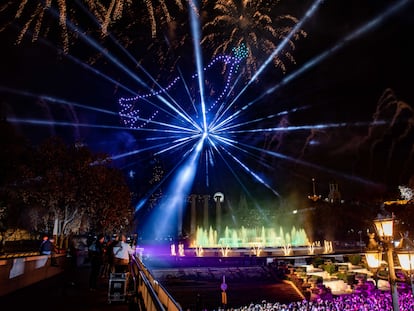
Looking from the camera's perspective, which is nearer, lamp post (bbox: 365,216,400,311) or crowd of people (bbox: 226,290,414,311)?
lamp post (bbox: 365,216,400,311)

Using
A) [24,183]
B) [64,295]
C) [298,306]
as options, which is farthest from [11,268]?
[24,183]

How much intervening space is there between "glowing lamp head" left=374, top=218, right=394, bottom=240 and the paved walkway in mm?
6918

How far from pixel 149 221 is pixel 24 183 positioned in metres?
58.4

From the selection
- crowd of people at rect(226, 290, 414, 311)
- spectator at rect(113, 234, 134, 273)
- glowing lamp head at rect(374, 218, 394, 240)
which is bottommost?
crowd of people at rect(226, 290, 414, 311)

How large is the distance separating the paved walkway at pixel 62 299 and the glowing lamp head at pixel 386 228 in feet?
22.7

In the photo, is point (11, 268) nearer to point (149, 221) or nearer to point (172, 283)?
point (172, 283)

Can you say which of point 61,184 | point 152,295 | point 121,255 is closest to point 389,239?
point 152,295

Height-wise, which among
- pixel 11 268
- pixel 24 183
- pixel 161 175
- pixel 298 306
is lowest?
pixel 298 306

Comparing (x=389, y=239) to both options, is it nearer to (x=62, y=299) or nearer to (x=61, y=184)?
(x=62, y=299)

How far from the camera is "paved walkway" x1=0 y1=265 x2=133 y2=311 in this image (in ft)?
32.3

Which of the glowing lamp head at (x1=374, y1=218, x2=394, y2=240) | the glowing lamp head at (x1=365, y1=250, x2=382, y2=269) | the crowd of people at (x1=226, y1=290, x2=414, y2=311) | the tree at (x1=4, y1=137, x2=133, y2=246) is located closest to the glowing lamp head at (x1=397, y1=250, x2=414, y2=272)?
the glowing lamp head at (x1=374, y1=218, x2=394, y2=240)

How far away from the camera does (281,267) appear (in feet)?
81.9

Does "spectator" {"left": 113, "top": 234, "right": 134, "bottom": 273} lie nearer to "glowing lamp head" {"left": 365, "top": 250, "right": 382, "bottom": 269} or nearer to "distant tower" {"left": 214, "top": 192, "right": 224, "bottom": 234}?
"glowing lamp head" {"left": 365, "top": 250, "right": 382, "bottom": 269}

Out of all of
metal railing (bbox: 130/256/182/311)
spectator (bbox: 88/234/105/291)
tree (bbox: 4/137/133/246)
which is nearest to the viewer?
metal railing (bbox: 130/256/182/311)
